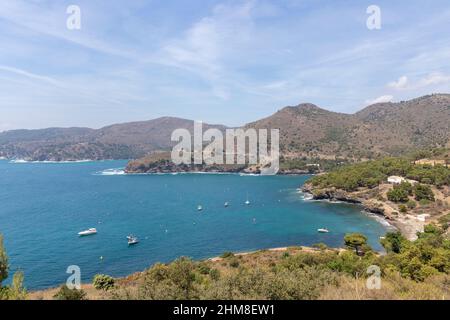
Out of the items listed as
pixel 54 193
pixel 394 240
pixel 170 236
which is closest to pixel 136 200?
pixel 54 193

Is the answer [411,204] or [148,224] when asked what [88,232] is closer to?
[148,224]

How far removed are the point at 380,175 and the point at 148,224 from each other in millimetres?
70100

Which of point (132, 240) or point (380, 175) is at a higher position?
point (380, 175)

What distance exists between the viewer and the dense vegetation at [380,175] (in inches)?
3506

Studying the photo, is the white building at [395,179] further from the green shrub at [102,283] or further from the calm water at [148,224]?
the green shrub at [102,283]

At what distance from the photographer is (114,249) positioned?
5969 cm

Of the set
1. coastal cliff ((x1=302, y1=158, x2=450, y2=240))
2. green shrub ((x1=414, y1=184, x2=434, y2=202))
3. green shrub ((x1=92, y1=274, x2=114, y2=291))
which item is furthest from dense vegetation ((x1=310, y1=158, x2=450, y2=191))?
green shrub ((x1=92, y1=274, x2=114, y2=291))

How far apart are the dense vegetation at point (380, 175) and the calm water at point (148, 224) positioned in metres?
10.3

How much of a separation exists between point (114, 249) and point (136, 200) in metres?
47.4

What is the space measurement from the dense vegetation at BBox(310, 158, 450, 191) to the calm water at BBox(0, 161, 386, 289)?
10.3 meters

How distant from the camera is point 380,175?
10156 centimetres

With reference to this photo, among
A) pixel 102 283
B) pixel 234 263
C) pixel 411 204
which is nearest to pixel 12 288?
pixel 102 283

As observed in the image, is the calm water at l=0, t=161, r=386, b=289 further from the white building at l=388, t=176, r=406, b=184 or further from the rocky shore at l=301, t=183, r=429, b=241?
the white building at l=388, t=176, r=406, b=184
